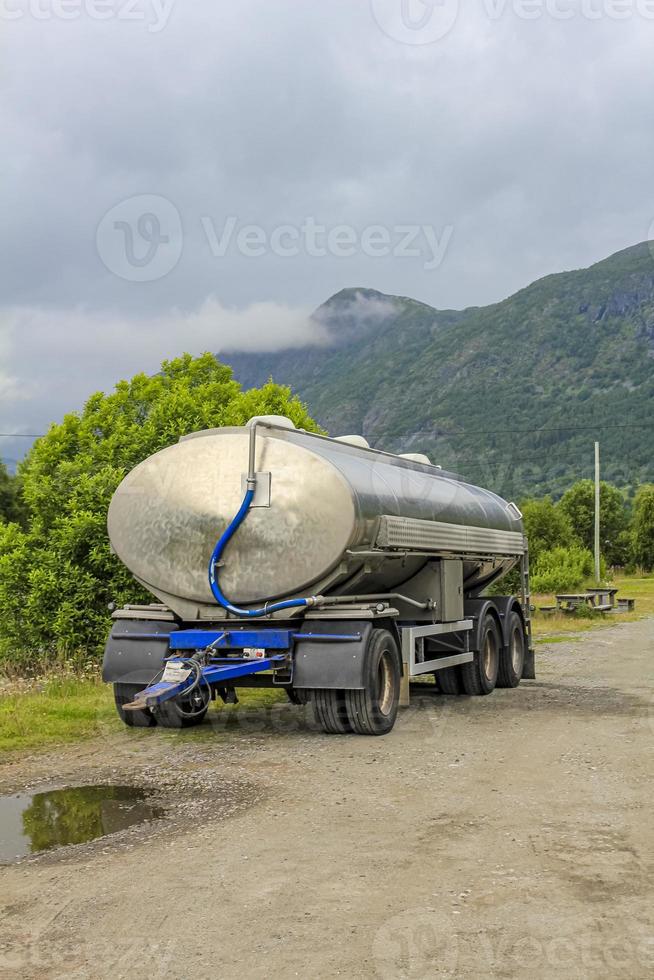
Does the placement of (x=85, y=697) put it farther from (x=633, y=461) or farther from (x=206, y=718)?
(x=633, y=461)

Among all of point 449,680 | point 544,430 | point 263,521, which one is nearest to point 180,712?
point 263,521

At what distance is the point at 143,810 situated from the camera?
289 inches

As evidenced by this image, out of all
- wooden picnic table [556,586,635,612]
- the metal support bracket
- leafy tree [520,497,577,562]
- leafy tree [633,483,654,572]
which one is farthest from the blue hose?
leafy tree [633,483,654,572]

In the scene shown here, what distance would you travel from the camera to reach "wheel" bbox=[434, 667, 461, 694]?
45.5 feet

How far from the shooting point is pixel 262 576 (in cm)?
1011

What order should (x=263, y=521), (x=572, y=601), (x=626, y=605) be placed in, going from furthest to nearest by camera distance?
(x=626, y=605), (x=572, y=601), (x=263, y=521)

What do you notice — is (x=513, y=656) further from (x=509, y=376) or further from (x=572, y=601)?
(x=509, y=376)

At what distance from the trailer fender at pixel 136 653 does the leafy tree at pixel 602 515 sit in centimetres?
6778

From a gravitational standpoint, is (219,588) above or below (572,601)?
above

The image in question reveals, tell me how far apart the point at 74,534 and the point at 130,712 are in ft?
17.0

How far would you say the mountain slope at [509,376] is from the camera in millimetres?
74062

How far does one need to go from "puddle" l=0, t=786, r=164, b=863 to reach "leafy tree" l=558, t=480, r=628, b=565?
70442mm

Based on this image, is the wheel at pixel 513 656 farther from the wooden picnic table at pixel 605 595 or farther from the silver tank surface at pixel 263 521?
Answer: the wooden picnic table at pixel 605 595

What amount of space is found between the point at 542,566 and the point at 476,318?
123814mm
